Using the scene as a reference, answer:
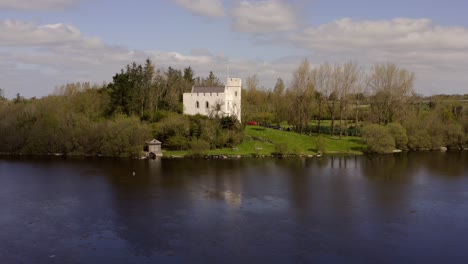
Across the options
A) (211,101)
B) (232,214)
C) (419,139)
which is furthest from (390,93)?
(232,214)

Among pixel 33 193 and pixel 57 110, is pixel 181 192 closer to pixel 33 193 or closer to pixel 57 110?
pixel 33 193

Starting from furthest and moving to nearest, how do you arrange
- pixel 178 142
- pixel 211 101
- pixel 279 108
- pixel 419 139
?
1. pixel 279 108
2. pixel 419 139
3. pixel 211 101
4. pixel 178 142

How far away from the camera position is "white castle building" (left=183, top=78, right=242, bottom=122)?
137 ft

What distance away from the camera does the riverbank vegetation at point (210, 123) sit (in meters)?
38.5

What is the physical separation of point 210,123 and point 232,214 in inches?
800

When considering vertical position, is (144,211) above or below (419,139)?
below

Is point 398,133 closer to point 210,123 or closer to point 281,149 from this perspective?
point 281,149

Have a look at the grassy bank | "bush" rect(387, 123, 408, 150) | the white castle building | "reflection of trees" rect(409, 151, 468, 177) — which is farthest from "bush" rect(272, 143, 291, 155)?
"bush" rect(387, 123, 408, 150)

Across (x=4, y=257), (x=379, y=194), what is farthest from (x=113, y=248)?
(x=379, y=194)

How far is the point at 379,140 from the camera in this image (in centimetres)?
4022

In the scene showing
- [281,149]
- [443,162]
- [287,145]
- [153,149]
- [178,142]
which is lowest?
[443,162]

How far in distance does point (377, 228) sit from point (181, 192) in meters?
10.2

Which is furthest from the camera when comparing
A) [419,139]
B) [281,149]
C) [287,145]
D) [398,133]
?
[419,139]

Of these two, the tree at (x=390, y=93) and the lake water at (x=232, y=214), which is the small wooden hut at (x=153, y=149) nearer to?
the lake water at (x=232, y=214)
